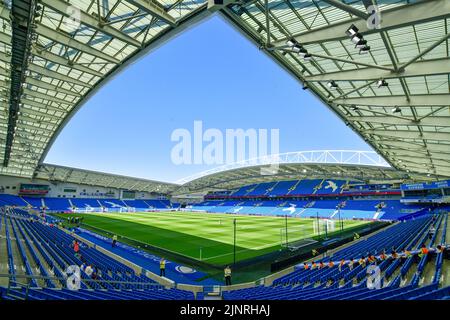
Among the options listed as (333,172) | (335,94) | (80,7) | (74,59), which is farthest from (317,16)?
(333,172)

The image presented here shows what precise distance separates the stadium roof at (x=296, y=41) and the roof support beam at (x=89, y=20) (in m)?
0.05

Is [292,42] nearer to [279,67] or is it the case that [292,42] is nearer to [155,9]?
[279,67]

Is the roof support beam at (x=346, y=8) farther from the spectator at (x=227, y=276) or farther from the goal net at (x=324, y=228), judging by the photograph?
the goal net at (x=324, y=228)

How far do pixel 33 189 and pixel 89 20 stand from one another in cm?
7369

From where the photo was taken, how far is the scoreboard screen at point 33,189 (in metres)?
68.2

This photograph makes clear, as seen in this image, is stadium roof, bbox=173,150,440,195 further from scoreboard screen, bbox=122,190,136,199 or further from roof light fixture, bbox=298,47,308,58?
roof light fixture, bbox=298,47,308,58

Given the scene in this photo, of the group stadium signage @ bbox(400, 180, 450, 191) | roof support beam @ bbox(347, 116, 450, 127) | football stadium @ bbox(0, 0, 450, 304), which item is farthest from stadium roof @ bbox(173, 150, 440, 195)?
roof support beam @ bbox(347, 116, 450, 127)

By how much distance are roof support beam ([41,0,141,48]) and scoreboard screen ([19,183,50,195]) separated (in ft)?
241

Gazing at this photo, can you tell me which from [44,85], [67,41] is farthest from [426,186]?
[44,85]

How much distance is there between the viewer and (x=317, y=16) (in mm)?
12320

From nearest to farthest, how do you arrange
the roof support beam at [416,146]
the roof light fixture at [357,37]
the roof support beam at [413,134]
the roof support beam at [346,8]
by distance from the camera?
1. the roof support beam at [346,8]
2. the roof light fixture at [357,37]
3. the roof support beam at [413,134]
4. the roof support beam at [416,146]

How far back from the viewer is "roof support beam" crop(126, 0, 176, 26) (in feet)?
37.6

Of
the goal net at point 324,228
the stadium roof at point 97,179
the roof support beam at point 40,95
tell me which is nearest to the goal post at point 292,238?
the goal net at point 324,228
